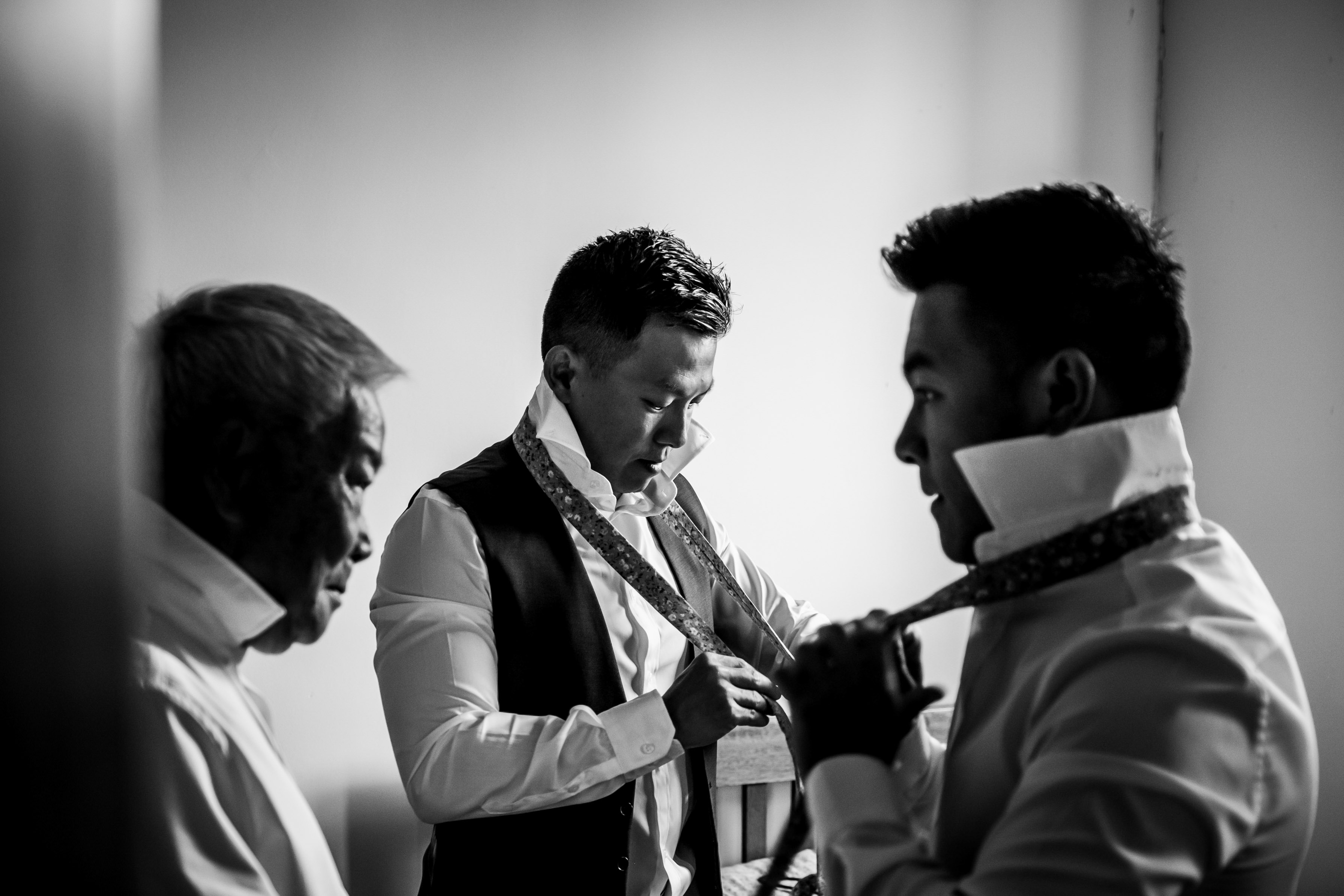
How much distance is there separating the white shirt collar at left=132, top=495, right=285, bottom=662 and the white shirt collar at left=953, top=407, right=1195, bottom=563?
51 cm

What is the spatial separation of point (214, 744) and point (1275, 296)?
7.78 feet

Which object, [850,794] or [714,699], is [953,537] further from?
[714,699]

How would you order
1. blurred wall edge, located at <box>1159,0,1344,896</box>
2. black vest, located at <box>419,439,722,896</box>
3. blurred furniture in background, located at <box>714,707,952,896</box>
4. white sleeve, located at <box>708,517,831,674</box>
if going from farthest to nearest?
blurred wall edge, located at <box>1159,0,1344,896</box> → blurred furniture in background, located at <box>714,707,952,896</box> → white sleeve, located at <box>708,517,831,674</box> → black vest, located at <box>419,439,722,896</box>

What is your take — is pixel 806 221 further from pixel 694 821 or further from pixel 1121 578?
pixel 1121 578

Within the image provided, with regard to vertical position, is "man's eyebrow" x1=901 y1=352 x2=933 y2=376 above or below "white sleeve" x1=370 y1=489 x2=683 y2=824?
above

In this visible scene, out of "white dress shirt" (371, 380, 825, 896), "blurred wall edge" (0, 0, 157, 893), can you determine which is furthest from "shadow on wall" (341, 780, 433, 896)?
Result: "blurred wall edge" (0, 0, 157, 893)

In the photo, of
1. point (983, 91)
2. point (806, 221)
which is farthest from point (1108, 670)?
point (983, 91)

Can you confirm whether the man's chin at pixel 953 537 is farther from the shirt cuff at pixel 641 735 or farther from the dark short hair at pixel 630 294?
the dark short hair at pixel 630 294

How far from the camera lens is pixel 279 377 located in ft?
2.04

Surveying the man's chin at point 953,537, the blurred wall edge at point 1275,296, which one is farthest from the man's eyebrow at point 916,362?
the blurred wall edge at point 1275,296

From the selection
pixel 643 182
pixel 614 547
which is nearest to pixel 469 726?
pixel 614 547

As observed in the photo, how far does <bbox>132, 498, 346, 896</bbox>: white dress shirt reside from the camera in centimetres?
55

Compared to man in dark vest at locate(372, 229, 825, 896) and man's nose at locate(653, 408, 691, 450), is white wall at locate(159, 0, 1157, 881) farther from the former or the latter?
man's nose at locate(653, 408, 691, 450)

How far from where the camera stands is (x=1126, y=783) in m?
0.66
